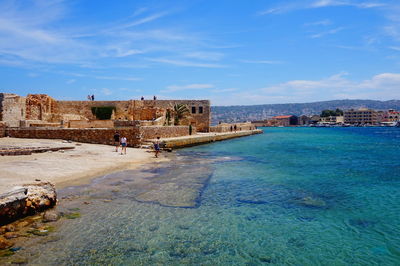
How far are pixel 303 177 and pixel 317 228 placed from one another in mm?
7127

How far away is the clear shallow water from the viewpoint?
18.9 ft

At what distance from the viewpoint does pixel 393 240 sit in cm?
674

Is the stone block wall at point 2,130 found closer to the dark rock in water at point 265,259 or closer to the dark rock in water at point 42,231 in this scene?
the dark rock in water at point 42,231

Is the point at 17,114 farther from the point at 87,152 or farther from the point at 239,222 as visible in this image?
the point at 239,222

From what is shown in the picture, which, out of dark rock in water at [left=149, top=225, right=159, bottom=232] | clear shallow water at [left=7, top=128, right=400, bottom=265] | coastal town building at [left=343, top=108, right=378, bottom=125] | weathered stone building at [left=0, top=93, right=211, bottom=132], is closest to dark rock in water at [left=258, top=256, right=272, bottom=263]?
clear shallow water at [left=7, top=128, right=400, bottom=265]

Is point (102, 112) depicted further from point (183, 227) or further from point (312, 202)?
point (183, 227)

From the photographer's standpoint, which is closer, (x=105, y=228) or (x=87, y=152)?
(x=105, y=228)

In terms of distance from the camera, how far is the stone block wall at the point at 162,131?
25.7 meters

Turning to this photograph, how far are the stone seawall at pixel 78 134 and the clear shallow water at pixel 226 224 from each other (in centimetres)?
928

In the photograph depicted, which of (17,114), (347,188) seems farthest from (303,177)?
(17,114)

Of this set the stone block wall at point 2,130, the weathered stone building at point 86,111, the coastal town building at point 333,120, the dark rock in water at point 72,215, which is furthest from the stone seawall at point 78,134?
the coastal town building at point 333,120

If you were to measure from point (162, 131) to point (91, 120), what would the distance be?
21.0 feet

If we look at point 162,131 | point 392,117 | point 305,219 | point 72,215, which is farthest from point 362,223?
point 392,117

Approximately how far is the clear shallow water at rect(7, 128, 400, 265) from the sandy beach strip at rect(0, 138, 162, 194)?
1137mm
